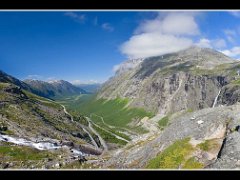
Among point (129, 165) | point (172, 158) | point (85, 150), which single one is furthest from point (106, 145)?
point (172, 158)

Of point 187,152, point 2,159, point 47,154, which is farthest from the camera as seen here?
point 47,154

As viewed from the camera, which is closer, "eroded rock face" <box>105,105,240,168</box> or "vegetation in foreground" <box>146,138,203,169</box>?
"vegetation in foreground" <box>146,138,203,169</box>

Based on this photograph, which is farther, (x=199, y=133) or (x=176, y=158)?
(x=199, y=133)

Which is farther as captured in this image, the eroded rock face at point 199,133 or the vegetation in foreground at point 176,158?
the eroded rock face at point 199,133

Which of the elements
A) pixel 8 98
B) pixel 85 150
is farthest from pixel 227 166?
pixel 8 98

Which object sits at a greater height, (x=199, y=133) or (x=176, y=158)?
(x=199, y=133)
